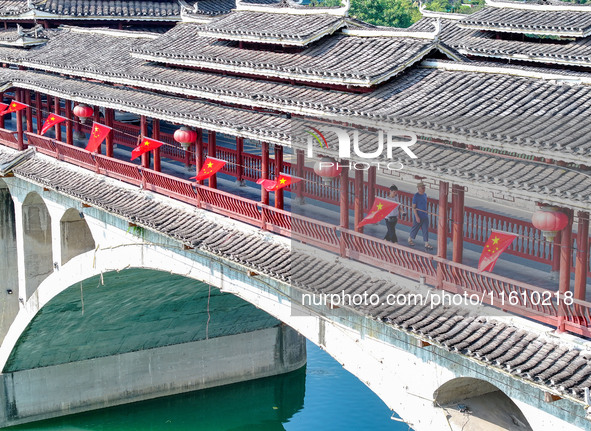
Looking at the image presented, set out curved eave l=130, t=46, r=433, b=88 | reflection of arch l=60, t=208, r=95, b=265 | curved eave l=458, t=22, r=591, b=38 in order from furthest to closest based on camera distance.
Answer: reflection of arch l=60, t=208, r=95, b=265
curved eave l=458, t=22, r=591, b=38
curved eave l=130, t=46, r=433, b=88

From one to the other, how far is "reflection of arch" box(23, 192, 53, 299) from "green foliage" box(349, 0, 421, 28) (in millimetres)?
43255

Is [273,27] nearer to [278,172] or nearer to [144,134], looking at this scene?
[278,172]

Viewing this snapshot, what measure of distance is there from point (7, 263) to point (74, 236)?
4938 mm

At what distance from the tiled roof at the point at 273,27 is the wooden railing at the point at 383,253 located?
361 centimetres

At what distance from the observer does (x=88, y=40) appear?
28156mm

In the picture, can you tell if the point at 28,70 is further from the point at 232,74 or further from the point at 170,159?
the point at 232,74

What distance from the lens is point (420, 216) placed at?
17.1 metres

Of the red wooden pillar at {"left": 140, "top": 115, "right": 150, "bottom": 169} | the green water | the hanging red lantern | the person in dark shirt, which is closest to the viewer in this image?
the person in dark shirt

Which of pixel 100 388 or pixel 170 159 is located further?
pixel 100 388

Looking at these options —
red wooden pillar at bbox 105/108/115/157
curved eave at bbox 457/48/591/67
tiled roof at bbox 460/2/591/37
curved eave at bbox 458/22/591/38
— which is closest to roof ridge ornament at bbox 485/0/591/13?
tiled roof at bbox 460/2/591/37

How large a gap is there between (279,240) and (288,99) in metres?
2.80

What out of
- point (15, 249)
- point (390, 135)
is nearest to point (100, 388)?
point (15, 249)

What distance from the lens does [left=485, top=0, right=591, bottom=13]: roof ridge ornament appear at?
25891 mm

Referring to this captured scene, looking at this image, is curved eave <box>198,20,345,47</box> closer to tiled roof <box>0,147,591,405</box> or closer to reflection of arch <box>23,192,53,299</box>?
tiled roof <box>0,147,591,405</box>
